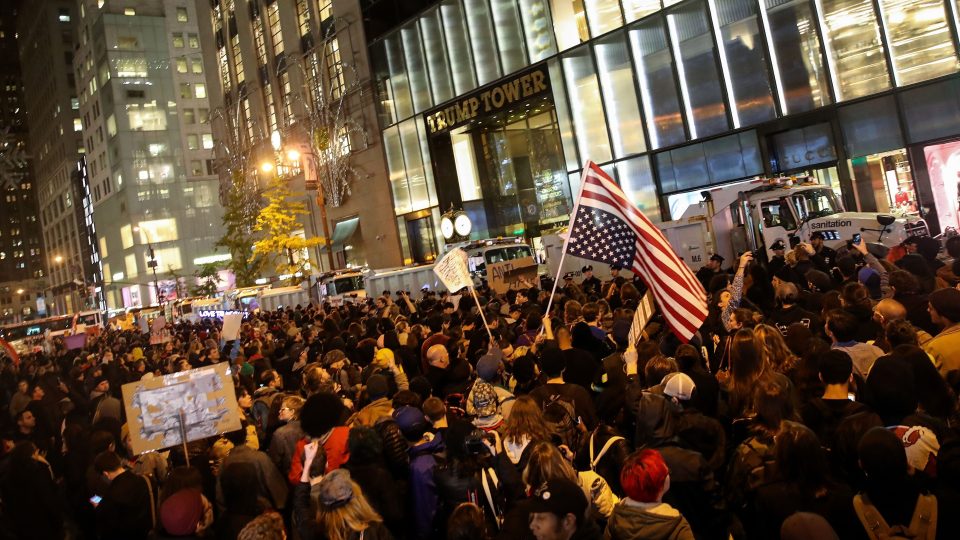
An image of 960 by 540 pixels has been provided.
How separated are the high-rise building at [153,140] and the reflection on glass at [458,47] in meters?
65.3

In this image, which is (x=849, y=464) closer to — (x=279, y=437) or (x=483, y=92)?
(x=279, y=437)

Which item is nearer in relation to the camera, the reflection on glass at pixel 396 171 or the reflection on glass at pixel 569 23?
the reflection on glass at pixel 569 23

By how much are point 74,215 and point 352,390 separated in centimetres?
13525

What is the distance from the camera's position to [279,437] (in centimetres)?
639

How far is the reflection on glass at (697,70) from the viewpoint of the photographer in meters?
27.8

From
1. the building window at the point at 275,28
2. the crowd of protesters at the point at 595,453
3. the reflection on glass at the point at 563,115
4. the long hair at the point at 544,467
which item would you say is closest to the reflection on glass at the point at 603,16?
the reflection on glass at the point at 563,115

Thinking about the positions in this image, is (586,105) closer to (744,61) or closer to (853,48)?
(744,61)

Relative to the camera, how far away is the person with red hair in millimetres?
3658

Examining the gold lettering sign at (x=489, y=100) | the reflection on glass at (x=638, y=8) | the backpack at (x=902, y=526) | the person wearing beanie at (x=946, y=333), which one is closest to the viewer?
the backpack at (x=902, y=526)

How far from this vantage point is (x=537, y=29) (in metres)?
33.5

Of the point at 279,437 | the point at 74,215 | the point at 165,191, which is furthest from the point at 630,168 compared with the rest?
the point at 74,215

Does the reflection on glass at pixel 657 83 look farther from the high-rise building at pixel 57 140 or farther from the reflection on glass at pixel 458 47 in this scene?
the high-rise building at pixel 57 140

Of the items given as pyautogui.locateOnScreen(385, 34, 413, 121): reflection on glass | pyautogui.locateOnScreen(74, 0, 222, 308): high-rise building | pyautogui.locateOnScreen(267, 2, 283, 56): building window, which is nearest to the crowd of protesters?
pyautogui.locateOnScreen(385, 34, 413, 121): reflection on glass

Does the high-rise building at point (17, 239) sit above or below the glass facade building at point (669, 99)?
above
